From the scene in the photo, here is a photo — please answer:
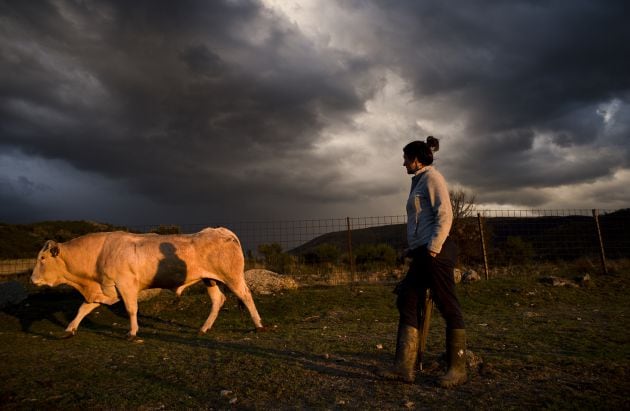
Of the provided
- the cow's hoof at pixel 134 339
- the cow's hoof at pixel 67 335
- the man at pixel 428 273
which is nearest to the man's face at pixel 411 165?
the man at pixel 428 273

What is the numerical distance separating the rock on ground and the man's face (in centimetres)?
874

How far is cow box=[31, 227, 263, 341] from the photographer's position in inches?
322

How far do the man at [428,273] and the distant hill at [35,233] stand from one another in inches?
1286

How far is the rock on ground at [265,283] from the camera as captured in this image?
12617mm

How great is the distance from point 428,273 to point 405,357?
0.84 metres

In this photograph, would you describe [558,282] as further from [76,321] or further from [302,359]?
[76,321]

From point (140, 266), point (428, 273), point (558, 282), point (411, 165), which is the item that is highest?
point (411, 165)

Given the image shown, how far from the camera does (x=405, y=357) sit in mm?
4254

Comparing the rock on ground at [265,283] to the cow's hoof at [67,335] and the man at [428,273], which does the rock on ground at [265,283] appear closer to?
the cow's hoof at [67,335]

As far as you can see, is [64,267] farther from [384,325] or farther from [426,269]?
[426,269]

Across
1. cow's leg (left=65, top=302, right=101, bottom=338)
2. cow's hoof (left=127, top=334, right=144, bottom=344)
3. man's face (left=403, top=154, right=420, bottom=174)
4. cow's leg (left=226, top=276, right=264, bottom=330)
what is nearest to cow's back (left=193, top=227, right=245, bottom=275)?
cow's leg (left=226, top=276, right=264, bottom=330)

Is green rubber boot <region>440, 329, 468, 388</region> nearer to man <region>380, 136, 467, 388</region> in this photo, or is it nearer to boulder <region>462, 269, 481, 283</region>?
man <region>380, 136, 467, 388</region>

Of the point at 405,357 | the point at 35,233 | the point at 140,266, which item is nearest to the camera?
the point at 405,357

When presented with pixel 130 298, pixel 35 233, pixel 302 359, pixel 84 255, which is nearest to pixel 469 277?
pixel 302 359
